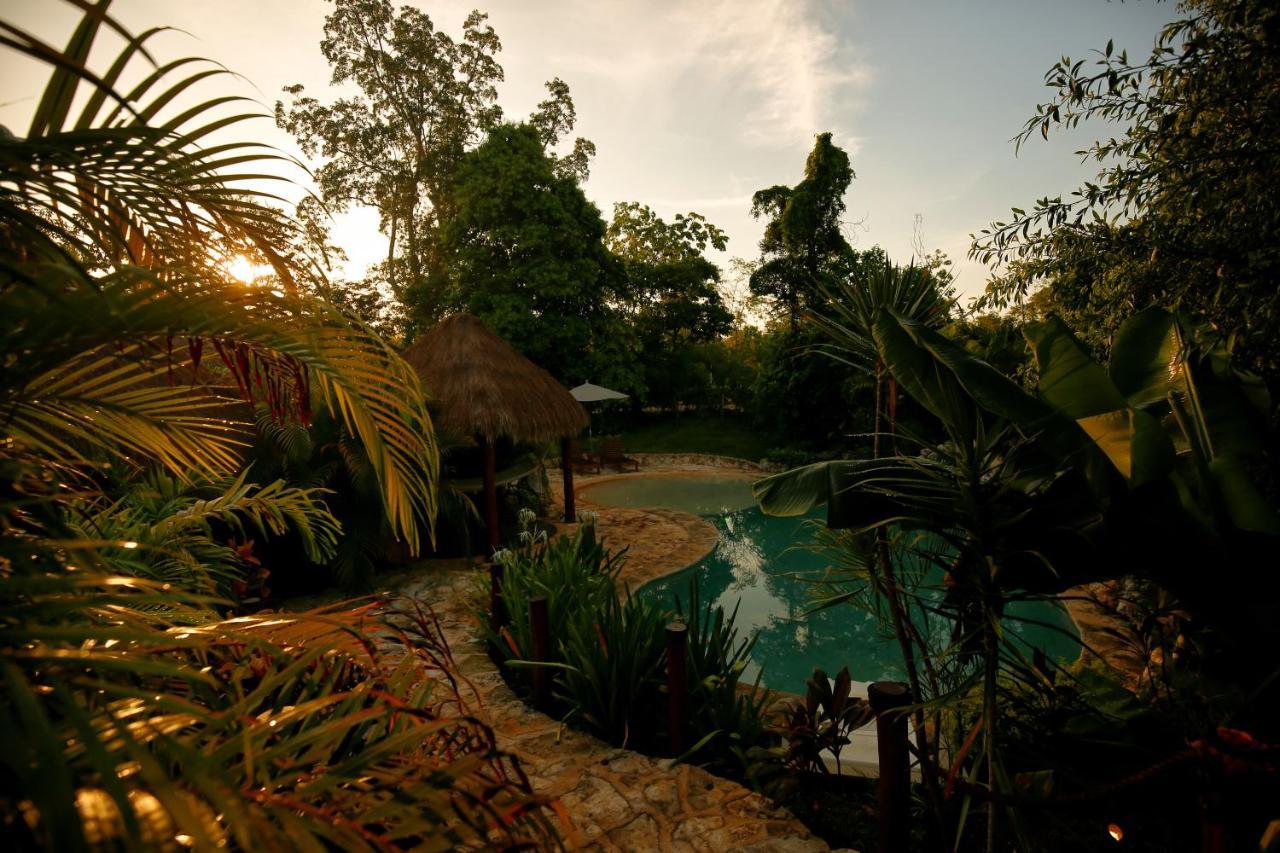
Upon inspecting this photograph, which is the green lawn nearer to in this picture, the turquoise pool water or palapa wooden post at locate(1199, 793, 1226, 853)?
the turquoise pool water

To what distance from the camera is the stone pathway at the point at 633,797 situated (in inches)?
101

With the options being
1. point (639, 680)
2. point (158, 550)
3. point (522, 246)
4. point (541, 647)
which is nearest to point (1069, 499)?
point (639, 680)

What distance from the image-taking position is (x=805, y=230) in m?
19.1

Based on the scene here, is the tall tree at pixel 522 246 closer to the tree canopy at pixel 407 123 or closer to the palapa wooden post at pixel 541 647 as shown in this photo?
the tree canopy at pixel 407 123

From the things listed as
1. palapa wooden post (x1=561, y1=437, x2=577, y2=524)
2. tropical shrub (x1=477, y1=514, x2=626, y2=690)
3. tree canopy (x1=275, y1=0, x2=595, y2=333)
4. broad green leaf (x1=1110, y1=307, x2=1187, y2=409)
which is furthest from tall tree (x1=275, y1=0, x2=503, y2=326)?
broad green leaf (x1=1110, y1=307, x2=1187, y2=409)

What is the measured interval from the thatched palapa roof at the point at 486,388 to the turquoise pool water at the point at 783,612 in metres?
3.22

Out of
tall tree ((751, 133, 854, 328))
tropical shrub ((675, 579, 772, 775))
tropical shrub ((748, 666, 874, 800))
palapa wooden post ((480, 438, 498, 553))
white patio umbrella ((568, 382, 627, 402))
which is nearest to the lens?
tropical shrub ((748, 666, 874, 800))

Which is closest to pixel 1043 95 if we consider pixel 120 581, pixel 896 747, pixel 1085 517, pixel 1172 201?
pixel 1172 201

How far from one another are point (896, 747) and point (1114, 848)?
2.63ft

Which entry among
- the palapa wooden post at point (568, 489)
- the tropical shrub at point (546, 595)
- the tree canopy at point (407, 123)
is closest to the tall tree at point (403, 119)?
the tree canopy at point (407, 123)

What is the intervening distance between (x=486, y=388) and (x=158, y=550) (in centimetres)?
743

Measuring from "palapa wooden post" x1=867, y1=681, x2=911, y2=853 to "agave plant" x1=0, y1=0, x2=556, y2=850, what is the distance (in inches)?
67.2

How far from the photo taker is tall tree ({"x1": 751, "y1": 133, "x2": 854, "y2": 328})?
18.5 m

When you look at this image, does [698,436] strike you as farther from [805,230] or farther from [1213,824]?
[1213,824]
